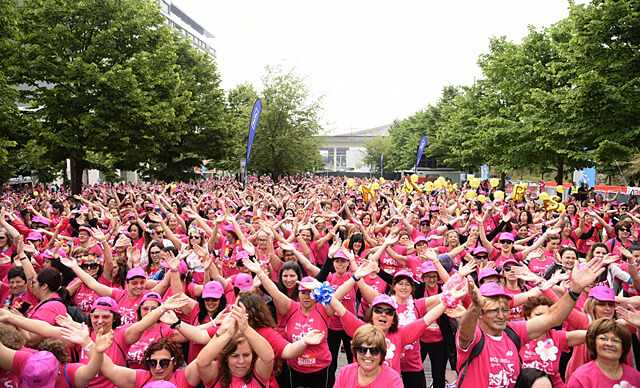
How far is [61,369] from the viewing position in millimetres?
3539

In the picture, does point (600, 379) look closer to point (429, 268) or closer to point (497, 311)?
point (497, 311)

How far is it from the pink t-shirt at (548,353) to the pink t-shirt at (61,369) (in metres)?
3.79

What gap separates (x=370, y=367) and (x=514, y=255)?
4.88 meters

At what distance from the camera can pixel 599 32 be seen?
1547 cm

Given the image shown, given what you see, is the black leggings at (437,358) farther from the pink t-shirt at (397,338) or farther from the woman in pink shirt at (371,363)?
the woman in pink shirt at (371,363)

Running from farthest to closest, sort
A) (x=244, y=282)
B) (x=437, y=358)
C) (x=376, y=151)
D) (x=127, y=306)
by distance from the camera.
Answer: (x=376, y=151) → (x=437, y=358) → (x=127, y=306) → (x=244, y=282)

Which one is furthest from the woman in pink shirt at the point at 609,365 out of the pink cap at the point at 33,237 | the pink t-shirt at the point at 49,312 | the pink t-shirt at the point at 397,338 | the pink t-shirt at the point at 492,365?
the pink cap at the point at 33,237

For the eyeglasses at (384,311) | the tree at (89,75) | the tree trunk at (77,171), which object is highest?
the tree at (89,75)

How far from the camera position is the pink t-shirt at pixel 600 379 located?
11.0ft

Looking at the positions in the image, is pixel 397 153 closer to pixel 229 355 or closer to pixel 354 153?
pixel 354 153

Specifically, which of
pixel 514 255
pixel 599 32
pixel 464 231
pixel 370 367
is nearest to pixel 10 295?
pixel 370 367

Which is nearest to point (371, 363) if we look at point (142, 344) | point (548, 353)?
point (548, 353)

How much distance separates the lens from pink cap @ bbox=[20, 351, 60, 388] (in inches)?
127

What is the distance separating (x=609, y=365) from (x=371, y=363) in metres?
1.86
